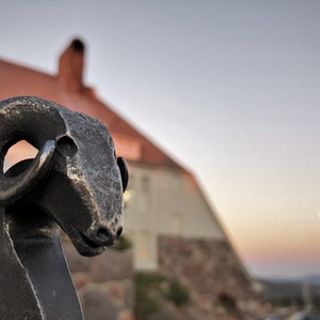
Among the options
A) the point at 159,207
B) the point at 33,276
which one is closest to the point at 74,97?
the point at 159,207

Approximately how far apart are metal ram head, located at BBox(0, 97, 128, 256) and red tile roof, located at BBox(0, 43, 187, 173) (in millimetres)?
13232

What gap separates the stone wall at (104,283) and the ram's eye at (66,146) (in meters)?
5.30

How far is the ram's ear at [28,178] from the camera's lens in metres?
1.61

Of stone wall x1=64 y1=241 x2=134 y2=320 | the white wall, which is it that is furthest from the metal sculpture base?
the white wall

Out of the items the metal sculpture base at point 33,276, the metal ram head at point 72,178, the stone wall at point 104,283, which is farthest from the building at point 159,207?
the metal ram head at point 72,178

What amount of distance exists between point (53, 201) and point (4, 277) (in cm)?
36

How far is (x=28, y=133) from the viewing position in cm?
178

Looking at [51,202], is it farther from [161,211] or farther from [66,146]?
[161,211]

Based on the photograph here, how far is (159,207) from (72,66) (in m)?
5.82

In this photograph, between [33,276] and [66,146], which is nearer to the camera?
[66,146]

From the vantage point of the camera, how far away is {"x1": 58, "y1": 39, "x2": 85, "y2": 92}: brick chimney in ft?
53.6

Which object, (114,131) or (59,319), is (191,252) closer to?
(114,131)

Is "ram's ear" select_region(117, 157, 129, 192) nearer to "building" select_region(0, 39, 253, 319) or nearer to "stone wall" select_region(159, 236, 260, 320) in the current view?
"building" select_region(0, 39, 253, 319)

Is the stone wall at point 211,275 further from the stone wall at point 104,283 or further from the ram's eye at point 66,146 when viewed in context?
the ram's eye at point 66,146
